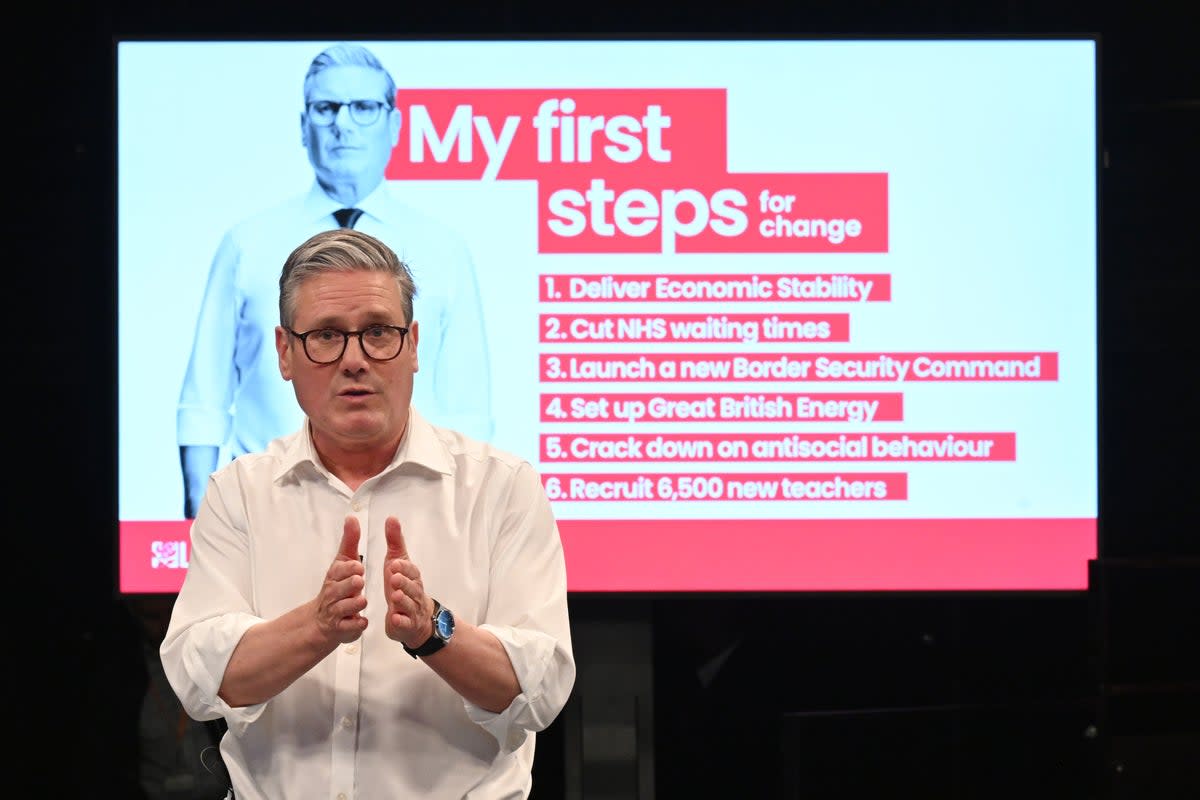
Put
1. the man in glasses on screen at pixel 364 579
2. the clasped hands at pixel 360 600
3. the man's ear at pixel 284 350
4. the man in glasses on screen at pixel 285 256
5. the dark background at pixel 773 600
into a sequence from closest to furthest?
the clasped hands at pixel 360 600
the man in glasses on screen at pixel 364 579
the man's ear at pixel 284 350
the man in glasses on screen at pixel 285 256
the dark background at pixel 773 600

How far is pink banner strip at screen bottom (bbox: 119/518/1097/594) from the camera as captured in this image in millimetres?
3191

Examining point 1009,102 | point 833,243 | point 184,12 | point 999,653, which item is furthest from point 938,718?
point 184,12

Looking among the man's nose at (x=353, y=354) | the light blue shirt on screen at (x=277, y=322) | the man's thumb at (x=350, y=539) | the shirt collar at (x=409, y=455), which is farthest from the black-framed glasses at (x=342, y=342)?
the light blue shirt on screen at (x=277, y=322)

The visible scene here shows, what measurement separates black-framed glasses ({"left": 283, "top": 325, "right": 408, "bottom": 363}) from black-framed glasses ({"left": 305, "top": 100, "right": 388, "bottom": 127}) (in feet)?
5.31

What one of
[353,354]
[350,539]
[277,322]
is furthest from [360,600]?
[277,322]

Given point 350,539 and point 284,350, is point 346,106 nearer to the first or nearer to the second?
point 284,350

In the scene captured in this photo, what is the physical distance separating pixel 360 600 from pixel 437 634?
0.34ft

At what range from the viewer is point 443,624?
5.09 ft

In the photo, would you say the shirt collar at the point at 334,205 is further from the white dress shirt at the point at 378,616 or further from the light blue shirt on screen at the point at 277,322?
the white dress shirt at the point at 378,616

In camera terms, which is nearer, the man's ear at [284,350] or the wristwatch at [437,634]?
the wristwatch at [437,634]

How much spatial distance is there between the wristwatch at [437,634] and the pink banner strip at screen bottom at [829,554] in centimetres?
163

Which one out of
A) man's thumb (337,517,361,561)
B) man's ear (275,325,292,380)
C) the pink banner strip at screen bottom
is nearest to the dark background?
the pink banner strip at screen bottom

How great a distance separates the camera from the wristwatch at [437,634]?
154 cm
